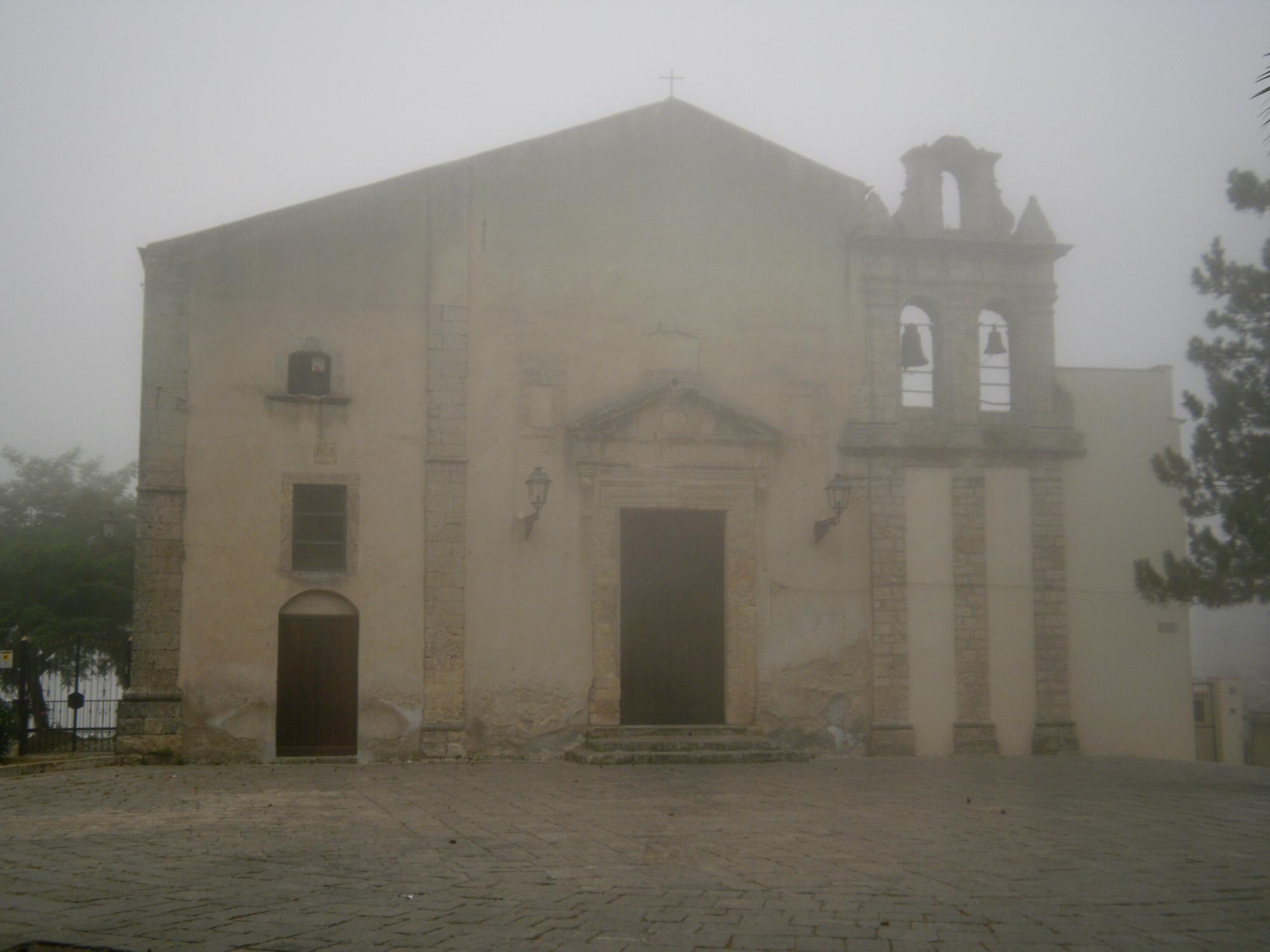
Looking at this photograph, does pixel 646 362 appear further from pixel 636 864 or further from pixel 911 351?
pixel 636 864

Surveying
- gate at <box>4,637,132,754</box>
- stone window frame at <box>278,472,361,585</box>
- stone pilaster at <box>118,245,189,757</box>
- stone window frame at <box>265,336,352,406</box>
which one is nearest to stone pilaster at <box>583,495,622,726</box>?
stone window frame at <box>278,472,361,585</box>

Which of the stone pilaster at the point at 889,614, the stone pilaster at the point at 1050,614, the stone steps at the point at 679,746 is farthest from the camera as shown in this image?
the stone pilaster at the point at 1050,614

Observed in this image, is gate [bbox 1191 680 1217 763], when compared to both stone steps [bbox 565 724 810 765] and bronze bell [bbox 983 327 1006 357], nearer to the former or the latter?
bronze bell [bbox 983 327 1006 357]

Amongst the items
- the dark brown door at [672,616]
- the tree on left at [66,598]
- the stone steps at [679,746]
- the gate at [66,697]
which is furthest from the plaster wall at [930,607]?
the tree on left at [66,598]

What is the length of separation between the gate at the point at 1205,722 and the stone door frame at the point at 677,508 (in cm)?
889

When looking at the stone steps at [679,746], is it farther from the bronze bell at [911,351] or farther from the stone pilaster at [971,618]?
the bronze bell at [911,351]

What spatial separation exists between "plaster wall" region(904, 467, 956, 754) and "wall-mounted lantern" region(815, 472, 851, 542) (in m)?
1.20

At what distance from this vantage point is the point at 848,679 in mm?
17016

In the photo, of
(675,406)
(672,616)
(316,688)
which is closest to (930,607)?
(672,616)

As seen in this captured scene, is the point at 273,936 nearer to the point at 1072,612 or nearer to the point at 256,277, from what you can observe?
the point at 256,277

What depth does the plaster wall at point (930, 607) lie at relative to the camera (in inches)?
672

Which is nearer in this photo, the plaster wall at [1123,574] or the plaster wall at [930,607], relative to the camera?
the plaster wall at [930,607]

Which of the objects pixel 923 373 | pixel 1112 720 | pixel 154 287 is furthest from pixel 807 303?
pixel 154 287

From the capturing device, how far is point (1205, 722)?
69.0 ft
